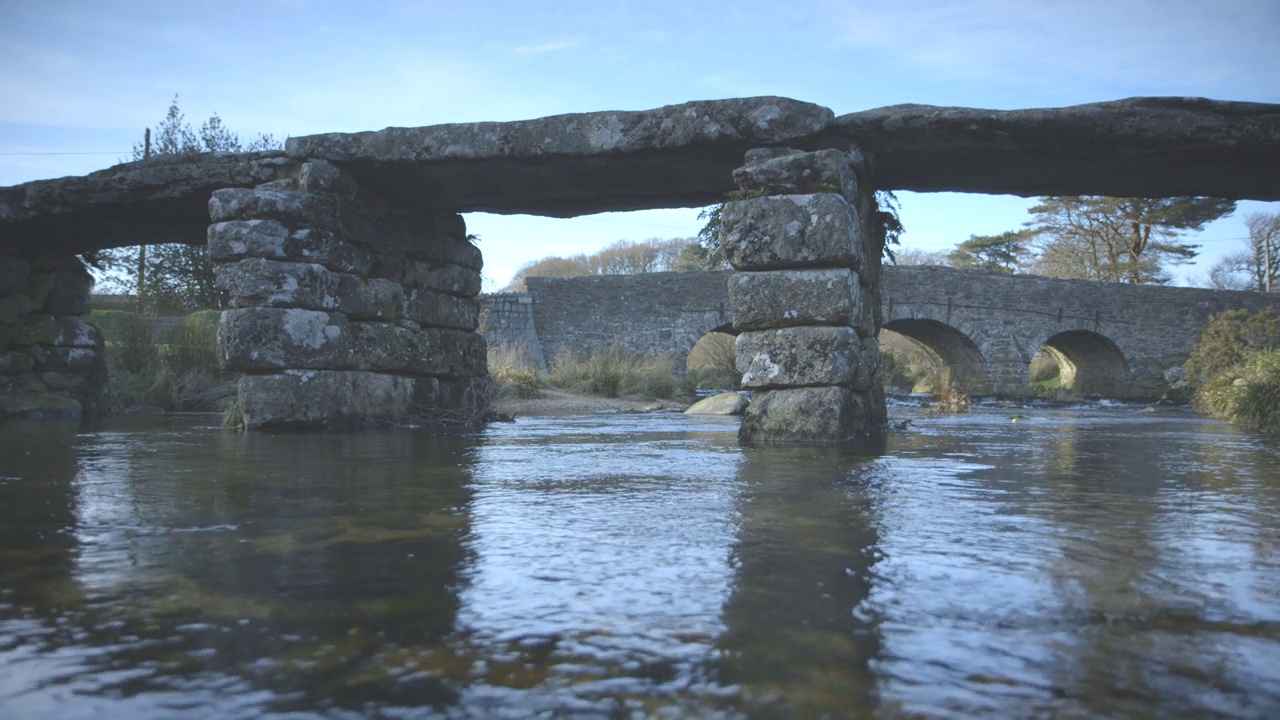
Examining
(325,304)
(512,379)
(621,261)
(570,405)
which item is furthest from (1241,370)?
(621,261)

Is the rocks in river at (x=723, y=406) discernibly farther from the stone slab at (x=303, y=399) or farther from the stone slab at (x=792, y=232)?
the stone slab at (x=792, y=232)

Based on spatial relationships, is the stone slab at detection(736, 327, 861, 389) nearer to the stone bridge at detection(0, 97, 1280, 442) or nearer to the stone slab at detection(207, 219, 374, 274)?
the stone bridge at detection(0, 97, 1280, 442)

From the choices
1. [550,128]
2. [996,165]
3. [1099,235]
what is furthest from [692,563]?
[1099,235]

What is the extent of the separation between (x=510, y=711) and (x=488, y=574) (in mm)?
810

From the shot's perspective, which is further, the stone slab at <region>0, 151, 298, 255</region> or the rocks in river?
the rocks in river

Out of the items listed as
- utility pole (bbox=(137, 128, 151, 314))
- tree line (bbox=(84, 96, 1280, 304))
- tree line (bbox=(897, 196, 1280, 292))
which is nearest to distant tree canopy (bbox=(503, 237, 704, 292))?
tree line (bbox=(84, 96, 1280, 304))

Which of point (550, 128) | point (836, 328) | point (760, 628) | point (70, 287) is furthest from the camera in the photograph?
point (70, 287)

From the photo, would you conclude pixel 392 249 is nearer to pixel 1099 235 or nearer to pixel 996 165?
pixel 996 165

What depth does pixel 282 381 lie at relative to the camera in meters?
7.16

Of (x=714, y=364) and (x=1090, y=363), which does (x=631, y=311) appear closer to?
(x=714, y=364)

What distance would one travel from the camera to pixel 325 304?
732 cm

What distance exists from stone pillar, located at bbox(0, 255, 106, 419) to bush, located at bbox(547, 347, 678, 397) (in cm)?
760

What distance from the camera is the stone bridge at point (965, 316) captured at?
25031 mm

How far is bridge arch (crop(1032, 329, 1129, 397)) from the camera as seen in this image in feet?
91.4
